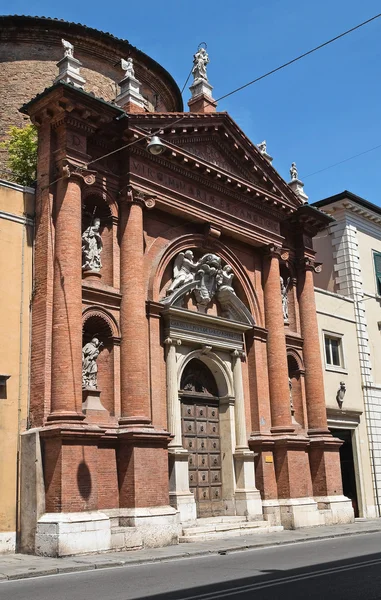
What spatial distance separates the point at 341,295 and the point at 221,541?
14574 mm

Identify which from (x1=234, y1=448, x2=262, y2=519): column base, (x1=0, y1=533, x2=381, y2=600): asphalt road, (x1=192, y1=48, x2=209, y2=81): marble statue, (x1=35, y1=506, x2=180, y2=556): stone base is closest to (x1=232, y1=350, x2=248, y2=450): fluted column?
(x1=234, y1=448, x2=262, y2=519): column base

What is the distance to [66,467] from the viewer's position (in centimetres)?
1541

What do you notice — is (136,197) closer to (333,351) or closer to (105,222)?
(105,222)

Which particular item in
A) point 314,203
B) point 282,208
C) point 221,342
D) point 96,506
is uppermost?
point 314,203

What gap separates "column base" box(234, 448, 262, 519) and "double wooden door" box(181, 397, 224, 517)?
526 millimetres

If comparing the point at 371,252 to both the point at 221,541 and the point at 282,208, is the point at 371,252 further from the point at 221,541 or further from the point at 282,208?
the point at 221,541

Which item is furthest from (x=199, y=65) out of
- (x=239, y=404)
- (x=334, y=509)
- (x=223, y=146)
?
(x=334, y=509)

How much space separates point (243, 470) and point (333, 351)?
29.2 ft

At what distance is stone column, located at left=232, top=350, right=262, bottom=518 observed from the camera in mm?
20656

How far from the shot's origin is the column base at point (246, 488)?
2059 centimetres

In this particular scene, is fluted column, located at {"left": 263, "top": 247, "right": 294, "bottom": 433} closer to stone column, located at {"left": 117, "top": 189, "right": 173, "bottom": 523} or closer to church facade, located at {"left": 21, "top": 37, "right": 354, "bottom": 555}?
church facade, located at {"left": 21, "top": 37, "right": 354, "bottom": 555}

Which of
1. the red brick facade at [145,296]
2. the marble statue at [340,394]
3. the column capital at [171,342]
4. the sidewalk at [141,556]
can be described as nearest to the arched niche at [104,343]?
the red brick facade at [145,296]

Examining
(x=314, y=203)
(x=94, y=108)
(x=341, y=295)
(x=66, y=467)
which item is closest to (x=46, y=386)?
(x=66, y=467)

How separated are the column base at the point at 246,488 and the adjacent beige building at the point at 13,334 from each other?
7320 millimetres
